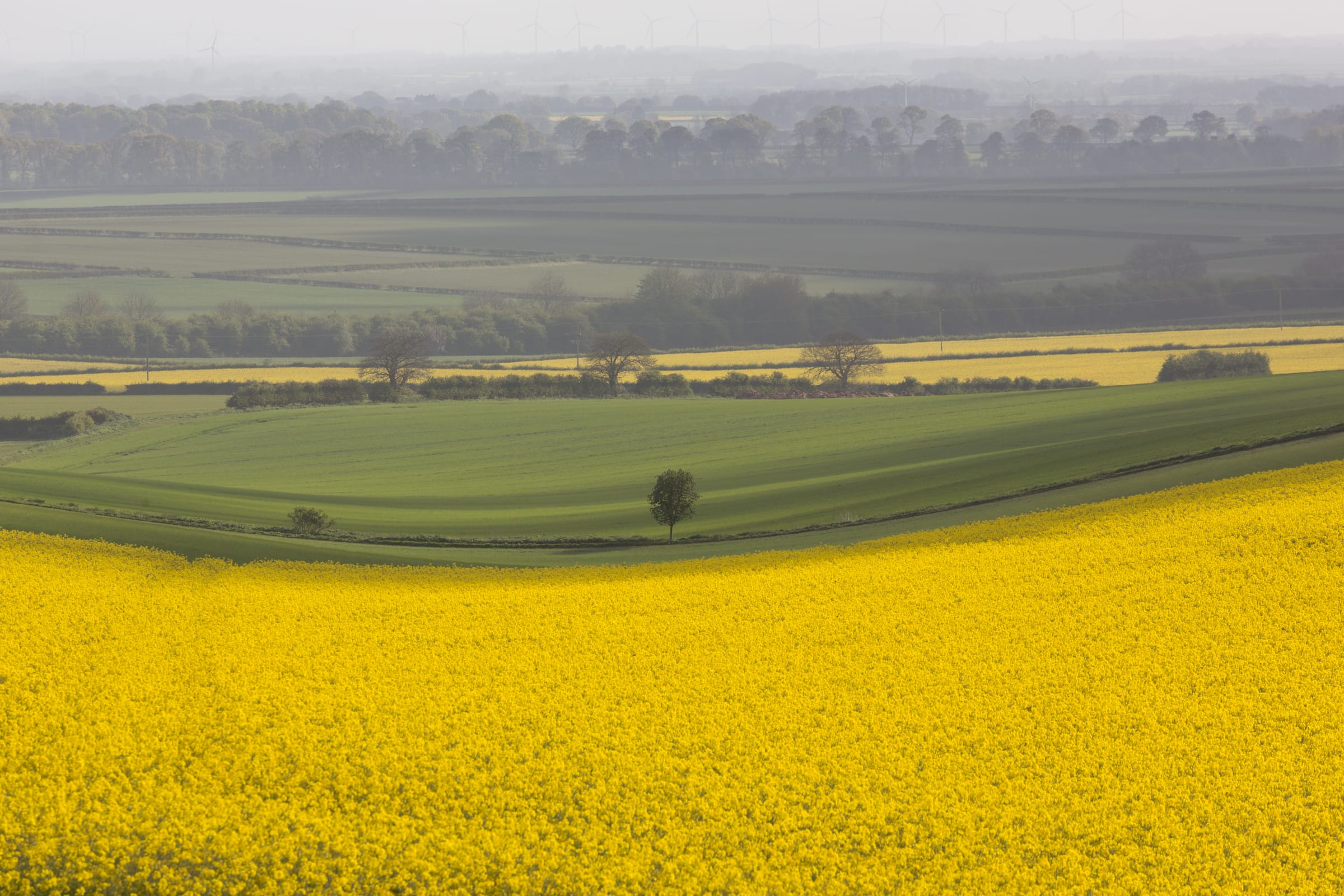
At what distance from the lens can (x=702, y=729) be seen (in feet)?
59.8

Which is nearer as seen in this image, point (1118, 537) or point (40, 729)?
point (40, 729)

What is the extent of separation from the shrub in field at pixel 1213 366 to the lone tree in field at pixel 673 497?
1807 inches

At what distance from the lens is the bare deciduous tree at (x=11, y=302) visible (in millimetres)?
100625

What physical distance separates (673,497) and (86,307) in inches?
3439

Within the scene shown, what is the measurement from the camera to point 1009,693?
19.2 m

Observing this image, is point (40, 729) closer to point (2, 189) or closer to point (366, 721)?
point (366, 721)

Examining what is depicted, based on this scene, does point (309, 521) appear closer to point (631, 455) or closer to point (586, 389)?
point (631, 455)

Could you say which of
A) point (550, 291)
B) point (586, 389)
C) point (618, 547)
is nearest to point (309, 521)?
point (618, 547)

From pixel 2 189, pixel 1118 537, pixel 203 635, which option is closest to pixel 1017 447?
pixel 1118 537

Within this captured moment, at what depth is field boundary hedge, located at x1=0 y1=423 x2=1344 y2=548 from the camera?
111ft

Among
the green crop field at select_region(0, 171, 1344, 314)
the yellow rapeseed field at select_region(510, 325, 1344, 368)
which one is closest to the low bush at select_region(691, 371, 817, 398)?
the yellow rapeseed field at select_region(510, 325, 1344, 368)

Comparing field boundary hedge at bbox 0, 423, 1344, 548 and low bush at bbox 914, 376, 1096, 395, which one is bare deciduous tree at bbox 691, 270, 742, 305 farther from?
field boundary hedge at bbox 0, 423, 1344, 548

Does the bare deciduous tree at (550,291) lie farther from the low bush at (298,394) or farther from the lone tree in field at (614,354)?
the low bush at (298,394)

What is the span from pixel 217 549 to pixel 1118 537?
68.9ft
